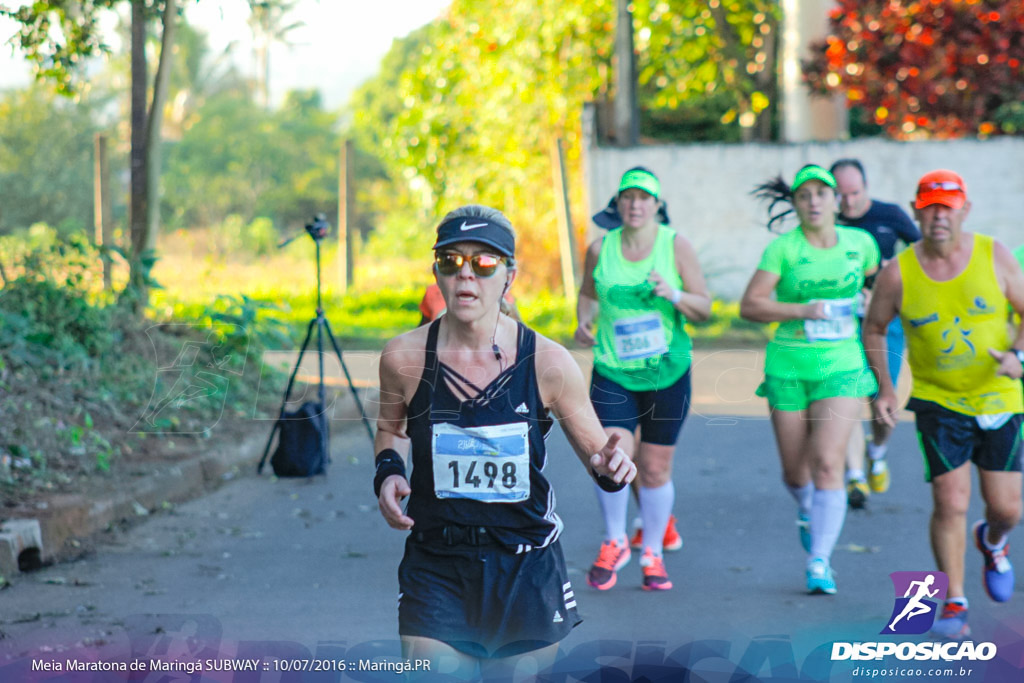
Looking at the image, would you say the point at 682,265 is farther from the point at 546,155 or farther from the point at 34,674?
the point at 546,155

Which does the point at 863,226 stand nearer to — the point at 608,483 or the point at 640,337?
the point at 640,337

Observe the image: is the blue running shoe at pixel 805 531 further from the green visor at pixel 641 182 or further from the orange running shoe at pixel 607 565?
the green visor at pixel 641 182

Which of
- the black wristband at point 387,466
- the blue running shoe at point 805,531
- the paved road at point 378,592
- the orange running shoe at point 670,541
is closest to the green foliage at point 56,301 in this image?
the paved road at point 378,592

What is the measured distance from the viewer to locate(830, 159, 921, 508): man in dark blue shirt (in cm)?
739

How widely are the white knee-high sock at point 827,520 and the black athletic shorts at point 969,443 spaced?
2.16 feet

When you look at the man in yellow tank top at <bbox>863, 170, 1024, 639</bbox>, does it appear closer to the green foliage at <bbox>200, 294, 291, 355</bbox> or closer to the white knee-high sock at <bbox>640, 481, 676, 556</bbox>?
the white knee-high sock at <bbox>640, 481, 676, 556</bbox>

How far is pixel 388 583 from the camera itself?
19.8 feet

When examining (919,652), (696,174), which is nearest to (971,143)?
(696,174)

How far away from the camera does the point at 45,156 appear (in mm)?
25359

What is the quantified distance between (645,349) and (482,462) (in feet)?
8.86

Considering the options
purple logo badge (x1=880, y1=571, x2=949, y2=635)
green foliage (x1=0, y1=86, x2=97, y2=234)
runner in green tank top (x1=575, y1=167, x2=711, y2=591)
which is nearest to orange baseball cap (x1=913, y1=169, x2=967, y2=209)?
runner in green tank top (x1=575, y1=167, x2=711, y2=591)

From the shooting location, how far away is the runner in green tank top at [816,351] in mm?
5934

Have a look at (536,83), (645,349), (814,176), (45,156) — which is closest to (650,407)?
(645,349)

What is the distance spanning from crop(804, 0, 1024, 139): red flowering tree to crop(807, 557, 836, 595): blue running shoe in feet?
42.0
